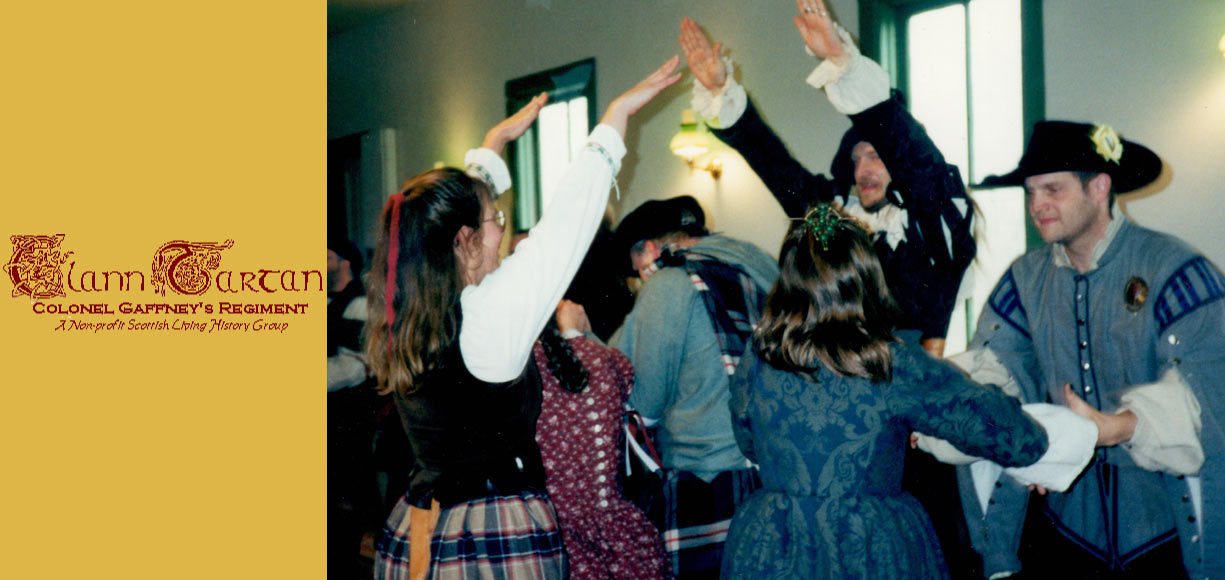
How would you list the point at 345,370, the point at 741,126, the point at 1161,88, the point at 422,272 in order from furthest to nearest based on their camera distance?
the point at 1161,88
the point at 345,370
the point at 741,126
the point at 422,272

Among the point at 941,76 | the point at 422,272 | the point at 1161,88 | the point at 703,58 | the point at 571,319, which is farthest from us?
the point at 941,76

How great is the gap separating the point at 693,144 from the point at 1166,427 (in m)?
3.25

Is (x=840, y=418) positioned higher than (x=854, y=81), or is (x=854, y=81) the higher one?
(x=854, y=81)

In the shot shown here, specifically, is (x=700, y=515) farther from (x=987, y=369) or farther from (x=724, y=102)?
(x=724, y=102)

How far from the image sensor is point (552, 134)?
438 centimetres

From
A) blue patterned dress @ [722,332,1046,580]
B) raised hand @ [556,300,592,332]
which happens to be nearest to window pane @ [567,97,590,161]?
raised hand @ [556,300,592,332]

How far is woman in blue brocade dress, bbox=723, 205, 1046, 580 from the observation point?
4.71 ft

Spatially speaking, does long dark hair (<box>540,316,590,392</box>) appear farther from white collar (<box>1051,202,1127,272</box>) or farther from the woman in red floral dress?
white collar (<box>1051,202,1127,272</box>)

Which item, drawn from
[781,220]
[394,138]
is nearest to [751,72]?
[781,220]

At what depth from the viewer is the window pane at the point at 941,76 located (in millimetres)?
3889

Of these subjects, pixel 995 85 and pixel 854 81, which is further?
pixel 995 85

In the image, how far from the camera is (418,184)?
4.59ft

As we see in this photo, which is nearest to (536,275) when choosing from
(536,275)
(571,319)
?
(536,275)

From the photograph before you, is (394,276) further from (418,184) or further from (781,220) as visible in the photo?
(781,220)
